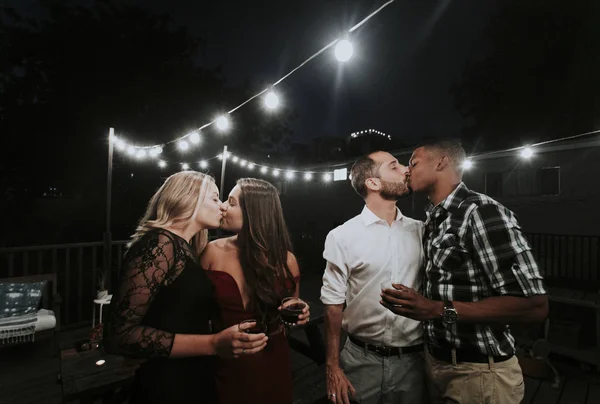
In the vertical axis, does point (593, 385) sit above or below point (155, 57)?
below

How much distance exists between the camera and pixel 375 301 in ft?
6.85

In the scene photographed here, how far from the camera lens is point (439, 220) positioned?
6.46 ft

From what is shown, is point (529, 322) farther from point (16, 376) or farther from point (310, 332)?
point (16, 376)

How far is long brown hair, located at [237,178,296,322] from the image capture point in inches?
75.2

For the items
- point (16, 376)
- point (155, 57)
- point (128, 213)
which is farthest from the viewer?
Result: point (155, 57)

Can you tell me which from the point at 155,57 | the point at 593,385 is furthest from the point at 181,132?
the point at 593,385

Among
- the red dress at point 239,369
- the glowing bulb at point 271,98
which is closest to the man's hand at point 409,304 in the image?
the red dress at point 239,369

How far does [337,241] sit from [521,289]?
103cm

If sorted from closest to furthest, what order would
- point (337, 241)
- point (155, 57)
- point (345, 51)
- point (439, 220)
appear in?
point (439, 220), point (337, 241), point (345, 51), point (155, 57)

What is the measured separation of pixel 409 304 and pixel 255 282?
85cm

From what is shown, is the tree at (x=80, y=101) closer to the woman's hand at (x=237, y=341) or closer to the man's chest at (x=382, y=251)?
the man's chest at (x=382, y=251)

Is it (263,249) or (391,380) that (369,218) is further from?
(391,380)

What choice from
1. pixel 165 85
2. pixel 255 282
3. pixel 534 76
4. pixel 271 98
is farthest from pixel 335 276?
pixel 534 76

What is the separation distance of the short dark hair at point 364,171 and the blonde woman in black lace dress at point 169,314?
116cm
